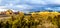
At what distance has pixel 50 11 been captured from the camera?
16.6 metres

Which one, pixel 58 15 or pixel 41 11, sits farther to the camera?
Result: pixel 41 11

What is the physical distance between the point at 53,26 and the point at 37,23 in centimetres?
124

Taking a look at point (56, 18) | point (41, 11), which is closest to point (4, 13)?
point (41, 11)

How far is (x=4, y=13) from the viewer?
16.6 metres

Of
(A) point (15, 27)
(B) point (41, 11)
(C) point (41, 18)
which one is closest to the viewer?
(A) point (15, 27)

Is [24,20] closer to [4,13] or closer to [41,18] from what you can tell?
[41,18]

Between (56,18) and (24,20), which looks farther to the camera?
(56,18)

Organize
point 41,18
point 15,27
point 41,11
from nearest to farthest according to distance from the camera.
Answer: point 15,27 < point 41,18 < point 41,11

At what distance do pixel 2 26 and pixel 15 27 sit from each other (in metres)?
0.93

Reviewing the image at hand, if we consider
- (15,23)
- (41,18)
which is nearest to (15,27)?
(15,23)

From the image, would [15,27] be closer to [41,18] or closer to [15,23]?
[15,23]

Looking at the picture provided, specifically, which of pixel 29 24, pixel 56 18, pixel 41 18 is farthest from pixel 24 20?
pixel 56 18

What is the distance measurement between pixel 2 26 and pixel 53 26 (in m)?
3.61

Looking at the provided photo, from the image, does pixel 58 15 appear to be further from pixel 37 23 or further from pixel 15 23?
pixel 15 23
